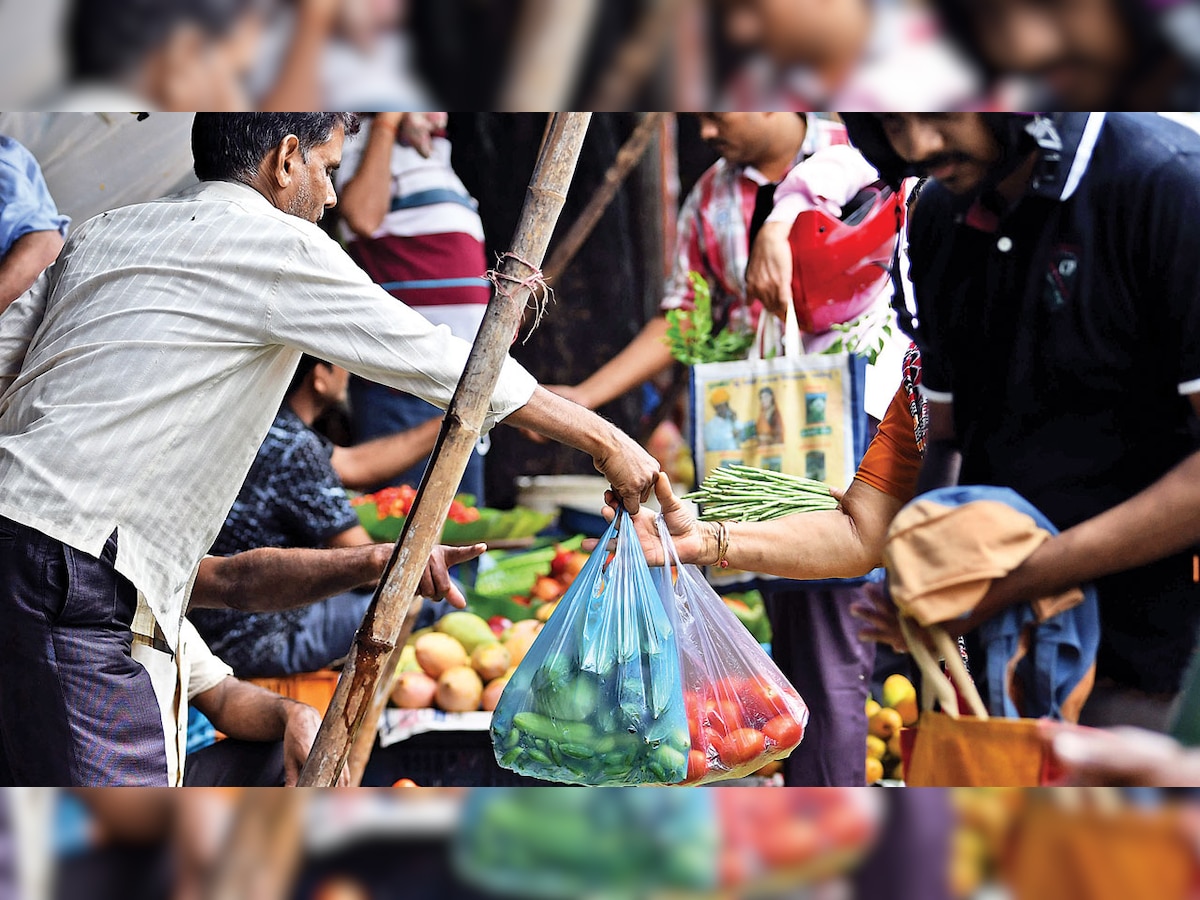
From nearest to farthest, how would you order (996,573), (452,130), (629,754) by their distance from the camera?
(629,754) < (996,573) < (452,130)

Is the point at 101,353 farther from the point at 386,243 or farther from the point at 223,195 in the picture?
the point at 386,243

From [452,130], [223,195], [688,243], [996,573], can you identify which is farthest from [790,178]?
[223,195]

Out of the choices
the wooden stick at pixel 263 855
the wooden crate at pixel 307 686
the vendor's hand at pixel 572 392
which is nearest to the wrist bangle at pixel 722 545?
the vendor's hand at pixel 572 392

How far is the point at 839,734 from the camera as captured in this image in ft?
11.4

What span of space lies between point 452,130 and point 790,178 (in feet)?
3.07

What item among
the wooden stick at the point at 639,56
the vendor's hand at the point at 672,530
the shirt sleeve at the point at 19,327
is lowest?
the vendor's hand at the point at 672,530

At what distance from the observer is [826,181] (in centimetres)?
342

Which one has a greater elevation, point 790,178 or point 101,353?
point 790,178

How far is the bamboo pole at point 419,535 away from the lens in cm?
275

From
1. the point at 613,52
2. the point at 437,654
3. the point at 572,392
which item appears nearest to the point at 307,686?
the point at 437,654

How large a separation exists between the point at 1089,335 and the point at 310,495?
6.86 feet

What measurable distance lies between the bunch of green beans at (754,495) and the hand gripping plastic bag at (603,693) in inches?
18.9

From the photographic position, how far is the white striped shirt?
265cm

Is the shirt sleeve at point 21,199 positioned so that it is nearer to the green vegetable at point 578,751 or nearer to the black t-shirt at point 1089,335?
the green vegetable at point 578,751
